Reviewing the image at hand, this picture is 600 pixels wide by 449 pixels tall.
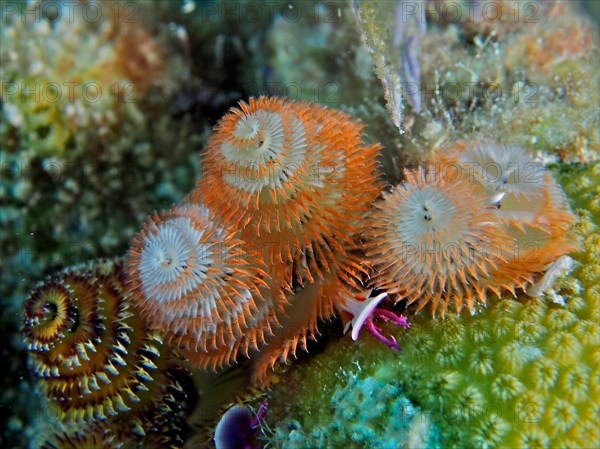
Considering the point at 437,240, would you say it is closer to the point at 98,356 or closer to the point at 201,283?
the point at 201,283

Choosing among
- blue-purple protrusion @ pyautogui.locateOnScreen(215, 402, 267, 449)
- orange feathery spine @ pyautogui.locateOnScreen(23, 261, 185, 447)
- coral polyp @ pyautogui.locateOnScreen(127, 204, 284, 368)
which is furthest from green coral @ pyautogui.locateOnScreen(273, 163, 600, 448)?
orange feathery spine @ pyautogui.locateOnScreen(23, 261, 185, 447)

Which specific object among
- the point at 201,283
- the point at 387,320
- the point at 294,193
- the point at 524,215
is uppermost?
the point at 294,193

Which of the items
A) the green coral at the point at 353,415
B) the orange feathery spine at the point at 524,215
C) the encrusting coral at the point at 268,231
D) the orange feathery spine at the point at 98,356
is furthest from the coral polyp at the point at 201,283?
the orange feathery spine at the point at 524,215

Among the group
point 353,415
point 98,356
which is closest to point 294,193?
point 353,415

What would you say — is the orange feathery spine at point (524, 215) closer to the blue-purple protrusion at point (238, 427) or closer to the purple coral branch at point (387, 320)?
the purple coral branch at point (387, 320)

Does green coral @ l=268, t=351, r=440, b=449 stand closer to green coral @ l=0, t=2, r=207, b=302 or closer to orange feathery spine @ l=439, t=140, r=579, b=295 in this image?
orange feathery spine @ l=439, t=140, r=579, b=295
